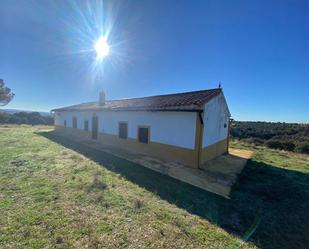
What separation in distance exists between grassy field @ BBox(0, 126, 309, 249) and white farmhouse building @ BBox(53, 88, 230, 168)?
2.34 metres

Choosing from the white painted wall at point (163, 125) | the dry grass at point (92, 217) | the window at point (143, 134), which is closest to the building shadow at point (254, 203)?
the dry grass at point (92, 217)

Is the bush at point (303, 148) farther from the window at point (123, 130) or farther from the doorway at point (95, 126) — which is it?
the doorway at point (95, 126)

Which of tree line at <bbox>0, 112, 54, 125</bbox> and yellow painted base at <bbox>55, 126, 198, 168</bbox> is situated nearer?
yellow painted base at <bbox>55, 126, 198, 168</bbox>

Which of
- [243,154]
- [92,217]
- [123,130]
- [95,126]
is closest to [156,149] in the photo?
[123,130]

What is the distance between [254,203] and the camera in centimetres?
518

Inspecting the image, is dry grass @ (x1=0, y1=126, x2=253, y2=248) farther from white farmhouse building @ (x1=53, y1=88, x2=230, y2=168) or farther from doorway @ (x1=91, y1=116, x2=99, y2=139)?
doorway @ (x1=91, y1=116, x2=99, y2=139)

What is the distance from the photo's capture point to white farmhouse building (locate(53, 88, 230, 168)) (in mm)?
8461

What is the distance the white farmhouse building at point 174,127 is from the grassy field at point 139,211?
7.69ft

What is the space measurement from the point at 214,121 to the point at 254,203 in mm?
5546

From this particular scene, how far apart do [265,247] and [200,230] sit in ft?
3.86

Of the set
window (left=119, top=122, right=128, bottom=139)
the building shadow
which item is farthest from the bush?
window (left=119, top=122, right=128, bottom=139)

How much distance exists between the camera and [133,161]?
904 cm

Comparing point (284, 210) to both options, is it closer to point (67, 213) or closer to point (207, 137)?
point (207, 137)

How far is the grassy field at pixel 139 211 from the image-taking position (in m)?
3.37
